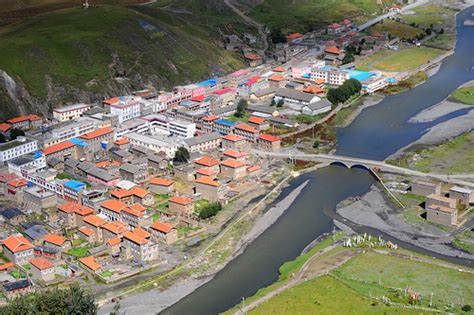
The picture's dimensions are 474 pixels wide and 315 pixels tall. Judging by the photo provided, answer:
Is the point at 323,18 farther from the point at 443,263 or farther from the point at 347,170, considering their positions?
the point at 443,263

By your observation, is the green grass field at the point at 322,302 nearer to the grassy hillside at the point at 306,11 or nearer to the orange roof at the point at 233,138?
the orange roof at the point at 233,138

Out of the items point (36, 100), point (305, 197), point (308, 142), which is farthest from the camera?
point (36, 100)

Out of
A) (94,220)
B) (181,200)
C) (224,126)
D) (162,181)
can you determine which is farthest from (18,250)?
(224,126)

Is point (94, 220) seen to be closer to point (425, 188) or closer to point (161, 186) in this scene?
point (161, 186)

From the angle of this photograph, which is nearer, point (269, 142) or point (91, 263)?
point (91, 263)

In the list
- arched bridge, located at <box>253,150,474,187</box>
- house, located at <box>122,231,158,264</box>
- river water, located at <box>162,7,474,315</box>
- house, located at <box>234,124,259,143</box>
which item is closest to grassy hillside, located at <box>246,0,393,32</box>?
river water, located at <box>162,7,474,315</box>

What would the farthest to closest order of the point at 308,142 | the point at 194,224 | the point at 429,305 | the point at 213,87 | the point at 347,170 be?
the point at 213,87, the point at 308,142, the point at 347,170, the point at 194,224, the point at 429,305

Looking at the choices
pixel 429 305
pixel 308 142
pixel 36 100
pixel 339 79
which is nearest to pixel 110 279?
pixel 429 305
